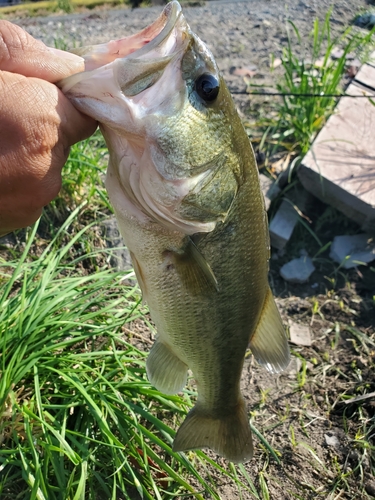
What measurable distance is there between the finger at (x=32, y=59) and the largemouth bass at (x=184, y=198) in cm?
4

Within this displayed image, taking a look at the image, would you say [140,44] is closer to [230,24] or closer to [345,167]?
[345,167]

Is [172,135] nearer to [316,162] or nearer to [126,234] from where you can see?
[126,234]

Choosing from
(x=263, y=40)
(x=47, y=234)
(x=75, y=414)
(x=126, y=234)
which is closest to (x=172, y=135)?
(x=126, y=234)

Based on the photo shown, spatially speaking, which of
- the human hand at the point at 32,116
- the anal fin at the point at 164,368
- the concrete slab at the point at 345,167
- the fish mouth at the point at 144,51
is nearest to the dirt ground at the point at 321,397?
the concrete slab at the point at 345,167

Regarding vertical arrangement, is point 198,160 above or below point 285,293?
above

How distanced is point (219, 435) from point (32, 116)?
4.40 ft

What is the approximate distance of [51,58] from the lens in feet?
4.26

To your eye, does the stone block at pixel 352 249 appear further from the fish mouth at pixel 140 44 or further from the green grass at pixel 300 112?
the fish mouth at pixel 140 44

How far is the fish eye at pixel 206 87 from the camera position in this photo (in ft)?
4.33

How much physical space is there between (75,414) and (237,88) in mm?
3353

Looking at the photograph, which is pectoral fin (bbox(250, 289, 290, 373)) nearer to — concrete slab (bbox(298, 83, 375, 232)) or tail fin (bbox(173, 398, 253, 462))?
tail fin (bbox(173, 398, 253, 462))

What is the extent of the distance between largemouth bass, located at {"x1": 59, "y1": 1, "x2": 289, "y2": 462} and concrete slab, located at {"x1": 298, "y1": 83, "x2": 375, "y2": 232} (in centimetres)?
198

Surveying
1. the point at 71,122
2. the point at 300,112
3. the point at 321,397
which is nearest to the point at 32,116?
the point at 71,122

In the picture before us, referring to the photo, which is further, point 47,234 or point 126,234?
point 47,234
